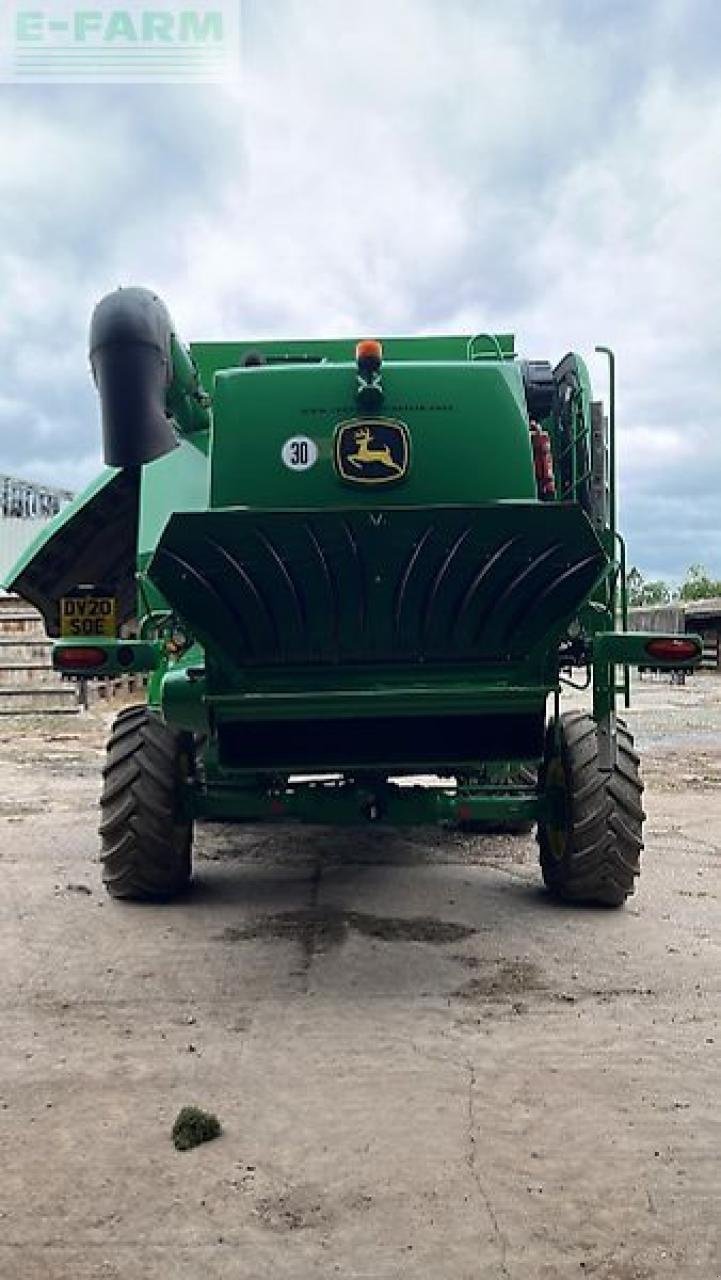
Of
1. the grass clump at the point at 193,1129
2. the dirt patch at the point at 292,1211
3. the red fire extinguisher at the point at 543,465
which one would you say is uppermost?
the red fire extinguisher at the point at 543,465

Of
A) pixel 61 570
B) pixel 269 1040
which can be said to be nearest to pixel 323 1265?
pixel 269 1040

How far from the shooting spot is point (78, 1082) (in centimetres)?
349

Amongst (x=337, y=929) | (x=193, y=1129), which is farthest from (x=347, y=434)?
(x=193, y=1129)

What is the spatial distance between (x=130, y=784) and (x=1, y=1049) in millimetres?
1993

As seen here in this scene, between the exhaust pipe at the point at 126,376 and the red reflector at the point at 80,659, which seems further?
the red reflector at the point at 80,659

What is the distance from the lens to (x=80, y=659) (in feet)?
16.7

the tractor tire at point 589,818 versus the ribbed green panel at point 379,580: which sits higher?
the ribbed green panel at point 379,580

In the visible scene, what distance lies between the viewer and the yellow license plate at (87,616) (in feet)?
17.0

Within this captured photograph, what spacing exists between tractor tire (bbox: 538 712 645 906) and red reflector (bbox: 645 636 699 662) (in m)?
0.59

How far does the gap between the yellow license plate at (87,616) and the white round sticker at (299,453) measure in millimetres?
992

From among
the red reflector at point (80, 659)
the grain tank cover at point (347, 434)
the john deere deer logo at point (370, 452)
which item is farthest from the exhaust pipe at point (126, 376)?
the red reflector at point (80, 659)

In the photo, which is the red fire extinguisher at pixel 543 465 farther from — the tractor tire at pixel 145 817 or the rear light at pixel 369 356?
the tractor tire at pixel 145 817

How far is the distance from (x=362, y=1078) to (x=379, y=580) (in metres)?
1.82

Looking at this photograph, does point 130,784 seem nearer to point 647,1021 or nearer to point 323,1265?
point 647,1021
